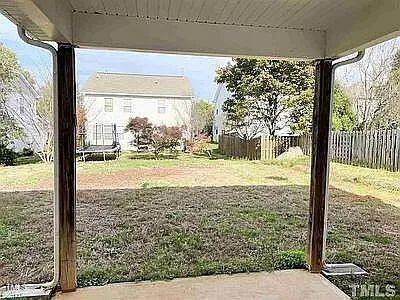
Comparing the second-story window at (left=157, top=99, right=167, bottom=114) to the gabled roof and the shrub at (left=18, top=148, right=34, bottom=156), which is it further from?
the shrub at (left=18, top=148, right=34, bottom=156)

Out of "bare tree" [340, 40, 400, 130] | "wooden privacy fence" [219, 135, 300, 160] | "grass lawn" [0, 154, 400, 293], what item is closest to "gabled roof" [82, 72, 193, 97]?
"grass lawn" [0, 154, 400, 293]

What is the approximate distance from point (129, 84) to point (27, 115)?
144cm

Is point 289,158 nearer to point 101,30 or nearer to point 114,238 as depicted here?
point 114,238

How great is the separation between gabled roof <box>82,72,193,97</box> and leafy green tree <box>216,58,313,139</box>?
1.03m

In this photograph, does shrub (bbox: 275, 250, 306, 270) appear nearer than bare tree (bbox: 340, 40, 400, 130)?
Yes

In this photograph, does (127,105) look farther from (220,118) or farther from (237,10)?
(237,10)

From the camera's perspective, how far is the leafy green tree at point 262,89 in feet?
17.9

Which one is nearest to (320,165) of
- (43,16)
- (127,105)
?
(43,16)

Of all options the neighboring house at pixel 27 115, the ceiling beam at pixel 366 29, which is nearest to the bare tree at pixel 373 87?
the ceiling beam at pixel 366 29

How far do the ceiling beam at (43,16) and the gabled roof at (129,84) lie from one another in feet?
6.93

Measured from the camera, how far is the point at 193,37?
2.65m

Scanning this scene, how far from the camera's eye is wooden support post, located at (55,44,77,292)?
8.34 feet

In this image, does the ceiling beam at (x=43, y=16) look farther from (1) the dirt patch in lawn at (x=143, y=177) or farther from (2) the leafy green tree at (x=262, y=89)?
(2) the leafy green tree at (x=262, y=89)

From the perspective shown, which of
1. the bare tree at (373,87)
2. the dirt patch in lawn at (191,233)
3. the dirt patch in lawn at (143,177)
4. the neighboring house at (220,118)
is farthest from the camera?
the neighboring house at (220,118)
